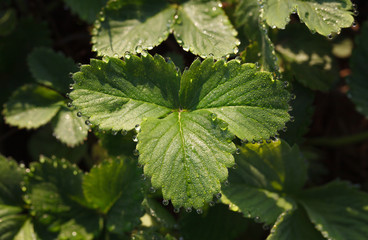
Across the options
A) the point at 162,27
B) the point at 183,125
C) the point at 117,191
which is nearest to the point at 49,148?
the point at 117,191

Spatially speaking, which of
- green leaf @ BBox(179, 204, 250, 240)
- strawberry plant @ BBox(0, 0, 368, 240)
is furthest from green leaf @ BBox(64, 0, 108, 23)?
green leaf @ BBox(179, 204, 250, 240)

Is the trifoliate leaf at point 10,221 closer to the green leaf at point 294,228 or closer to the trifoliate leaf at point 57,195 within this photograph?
the trifoliate leaf at point 57,195

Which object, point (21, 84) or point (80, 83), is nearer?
point (80, 83)

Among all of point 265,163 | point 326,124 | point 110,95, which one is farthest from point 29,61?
point 326,124

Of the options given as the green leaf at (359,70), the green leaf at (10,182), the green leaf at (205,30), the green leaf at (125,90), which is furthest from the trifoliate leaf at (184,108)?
the green leaf at (359,70)

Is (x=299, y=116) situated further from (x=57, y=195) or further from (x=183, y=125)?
(x=57, y=195)

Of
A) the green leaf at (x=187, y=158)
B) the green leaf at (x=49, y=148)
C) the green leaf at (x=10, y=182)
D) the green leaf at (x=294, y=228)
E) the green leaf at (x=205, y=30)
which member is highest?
the green leaf at (x=205, y=30)

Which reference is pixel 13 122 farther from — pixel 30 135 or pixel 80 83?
pixel 80 83
